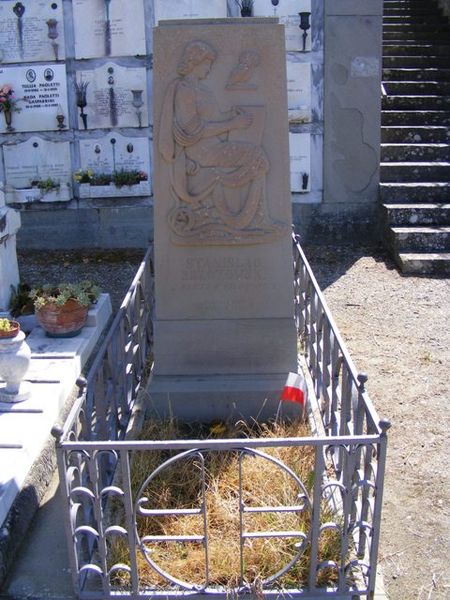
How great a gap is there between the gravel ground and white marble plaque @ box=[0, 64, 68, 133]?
4.89 ft

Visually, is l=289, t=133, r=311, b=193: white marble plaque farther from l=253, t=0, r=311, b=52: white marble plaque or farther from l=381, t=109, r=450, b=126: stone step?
l=381, t=109, r=450, b=126: stone step

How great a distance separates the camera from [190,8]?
723 cm

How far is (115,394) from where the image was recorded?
11.4 ft

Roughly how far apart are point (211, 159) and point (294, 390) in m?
1.30

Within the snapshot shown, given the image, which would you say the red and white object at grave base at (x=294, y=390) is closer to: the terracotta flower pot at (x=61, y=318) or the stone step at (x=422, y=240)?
the terracotta flower pot at (x=61, y=318)

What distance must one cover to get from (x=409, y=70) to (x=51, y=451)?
7.53 m

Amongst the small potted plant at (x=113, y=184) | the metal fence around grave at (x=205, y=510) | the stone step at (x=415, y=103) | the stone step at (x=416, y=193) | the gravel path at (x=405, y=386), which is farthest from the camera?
the stone step at (x=415, y=103)

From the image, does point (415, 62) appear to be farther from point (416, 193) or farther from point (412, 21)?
point (416, 193)

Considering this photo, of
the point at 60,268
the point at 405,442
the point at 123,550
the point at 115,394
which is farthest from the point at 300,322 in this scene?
the point at 60,268

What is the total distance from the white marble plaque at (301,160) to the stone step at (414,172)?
883 millimetres

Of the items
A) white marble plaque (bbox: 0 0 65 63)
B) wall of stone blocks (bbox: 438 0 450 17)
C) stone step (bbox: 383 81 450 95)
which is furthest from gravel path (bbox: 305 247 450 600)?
wall of stone blocks (bbox: 438 0 450 17)

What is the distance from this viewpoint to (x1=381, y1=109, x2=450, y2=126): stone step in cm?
833

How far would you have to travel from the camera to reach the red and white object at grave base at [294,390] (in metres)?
3.57

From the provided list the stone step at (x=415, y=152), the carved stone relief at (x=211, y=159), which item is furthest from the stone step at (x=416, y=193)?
the carved stone relief at (x=211, y=159)
